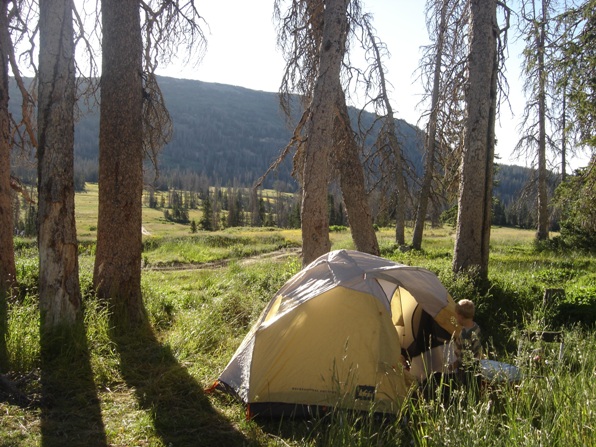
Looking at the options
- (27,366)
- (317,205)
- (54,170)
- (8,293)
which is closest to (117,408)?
(27,366)

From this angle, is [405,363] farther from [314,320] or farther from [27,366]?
[27,366]

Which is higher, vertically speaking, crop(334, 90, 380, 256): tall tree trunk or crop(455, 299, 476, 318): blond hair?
crop(334, 90, 380, 256): tall tree trunk

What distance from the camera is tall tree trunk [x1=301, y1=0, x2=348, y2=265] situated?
27.1ft

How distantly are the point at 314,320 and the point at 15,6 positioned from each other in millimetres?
7857

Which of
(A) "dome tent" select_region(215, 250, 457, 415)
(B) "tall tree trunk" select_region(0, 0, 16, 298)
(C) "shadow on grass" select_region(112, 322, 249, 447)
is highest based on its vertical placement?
(B) "tall tree trunk" select_region(0, 0, 16, 298)

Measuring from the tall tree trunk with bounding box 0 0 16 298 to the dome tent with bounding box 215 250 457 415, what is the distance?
5.13 m

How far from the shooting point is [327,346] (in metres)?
5.15

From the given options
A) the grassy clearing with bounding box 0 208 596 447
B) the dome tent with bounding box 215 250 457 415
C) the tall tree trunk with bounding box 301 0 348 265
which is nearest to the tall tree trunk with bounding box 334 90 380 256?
the grassy clearing with bounding box 0 208 596 447

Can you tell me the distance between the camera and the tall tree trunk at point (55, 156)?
6285 mm

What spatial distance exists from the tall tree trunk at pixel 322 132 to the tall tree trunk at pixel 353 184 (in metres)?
2.44

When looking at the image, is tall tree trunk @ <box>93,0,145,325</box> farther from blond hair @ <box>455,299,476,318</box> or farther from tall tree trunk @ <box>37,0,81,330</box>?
blond hair @ <box>455,299,476,318</box>

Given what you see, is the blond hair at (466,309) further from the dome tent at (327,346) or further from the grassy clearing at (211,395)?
the grassy clearing at (211,395)

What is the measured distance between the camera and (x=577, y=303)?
25.5 ft

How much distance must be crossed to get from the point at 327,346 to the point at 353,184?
20.5 feet
